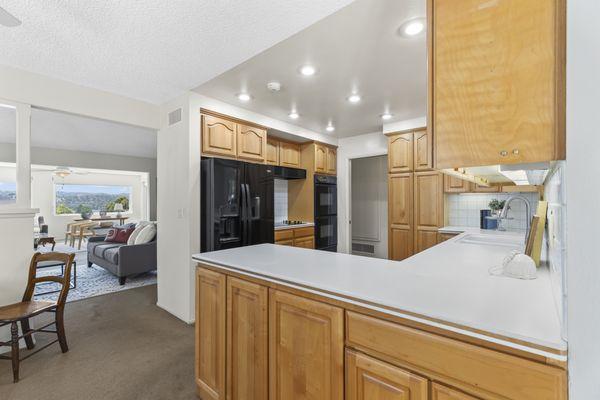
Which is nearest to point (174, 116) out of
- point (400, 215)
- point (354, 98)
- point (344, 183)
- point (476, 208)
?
point (354, 98)

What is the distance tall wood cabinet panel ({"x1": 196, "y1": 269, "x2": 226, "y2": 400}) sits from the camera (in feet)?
5.25

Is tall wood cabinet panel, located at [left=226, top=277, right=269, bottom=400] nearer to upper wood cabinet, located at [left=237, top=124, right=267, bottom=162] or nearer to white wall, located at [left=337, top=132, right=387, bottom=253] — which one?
upper wood cabinet, located at [left=237, top=124, right=267, bottom=162]

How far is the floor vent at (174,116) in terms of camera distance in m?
3.13

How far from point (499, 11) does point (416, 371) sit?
1.16 metres

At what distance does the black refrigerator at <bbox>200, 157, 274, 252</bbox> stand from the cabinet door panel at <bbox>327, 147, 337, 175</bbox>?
1.78m

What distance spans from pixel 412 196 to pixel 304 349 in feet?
11.2

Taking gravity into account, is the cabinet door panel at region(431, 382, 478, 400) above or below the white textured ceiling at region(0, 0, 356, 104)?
below

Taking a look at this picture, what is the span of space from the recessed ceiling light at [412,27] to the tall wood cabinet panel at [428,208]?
2.42 meters

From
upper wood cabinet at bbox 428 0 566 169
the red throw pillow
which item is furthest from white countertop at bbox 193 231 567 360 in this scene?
the red throw pillow

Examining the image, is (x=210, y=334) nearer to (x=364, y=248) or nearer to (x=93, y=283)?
(x=93, y=283)

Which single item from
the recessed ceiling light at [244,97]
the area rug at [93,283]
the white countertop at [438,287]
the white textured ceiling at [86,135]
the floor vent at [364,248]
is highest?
the white textured ceiling at [86,135]

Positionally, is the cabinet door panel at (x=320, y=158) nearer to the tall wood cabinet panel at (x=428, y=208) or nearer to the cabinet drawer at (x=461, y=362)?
the tall wood cabinet panel at (x=428, y=208)

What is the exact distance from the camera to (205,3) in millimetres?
1650

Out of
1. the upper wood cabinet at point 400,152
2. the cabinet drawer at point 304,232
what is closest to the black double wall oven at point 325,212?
the cabinet drawer at point 304,232
